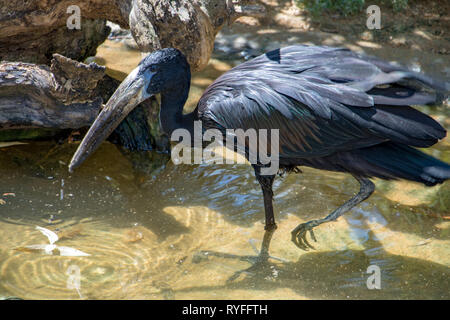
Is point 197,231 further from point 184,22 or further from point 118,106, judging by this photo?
point 184,22

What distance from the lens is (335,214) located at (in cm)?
442

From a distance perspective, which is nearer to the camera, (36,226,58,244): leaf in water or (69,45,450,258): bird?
(69,45,450,258): bird

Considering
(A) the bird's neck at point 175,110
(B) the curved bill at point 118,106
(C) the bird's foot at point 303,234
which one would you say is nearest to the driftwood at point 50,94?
(B) the curved bill at point 118,106

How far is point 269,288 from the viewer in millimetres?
3873

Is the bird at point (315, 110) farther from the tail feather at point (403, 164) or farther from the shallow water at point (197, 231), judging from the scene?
the shallow water at point (197, 231)

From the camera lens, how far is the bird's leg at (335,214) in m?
4.38

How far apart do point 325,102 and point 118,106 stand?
1623mm

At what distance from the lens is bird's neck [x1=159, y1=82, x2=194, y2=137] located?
4438 millimetres

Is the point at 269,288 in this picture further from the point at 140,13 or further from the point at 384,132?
the point at 140,13

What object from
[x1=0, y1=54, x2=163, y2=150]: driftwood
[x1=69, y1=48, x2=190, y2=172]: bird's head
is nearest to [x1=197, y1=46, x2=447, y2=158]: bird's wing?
[x1=69, y1=48, x2=190, y2=172]: bird's head

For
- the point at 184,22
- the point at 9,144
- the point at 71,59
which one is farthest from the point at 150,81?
the point at 9,144

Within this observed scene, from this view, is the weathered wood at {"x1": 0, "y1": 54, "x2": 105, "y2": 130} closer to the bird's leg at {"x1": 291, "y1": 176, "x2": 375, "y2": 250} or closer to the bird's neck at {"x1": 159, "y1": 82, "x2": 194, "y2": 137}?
the bird's neck at {"x1": 159, "y1": 82, "x2": 194, "y2": 137}

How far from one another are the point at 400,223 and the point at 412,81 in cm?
133

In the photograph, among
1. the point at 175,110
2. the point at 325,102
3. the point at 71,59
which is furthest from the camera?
the point at 71,59
